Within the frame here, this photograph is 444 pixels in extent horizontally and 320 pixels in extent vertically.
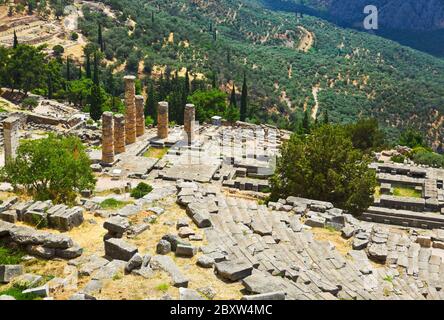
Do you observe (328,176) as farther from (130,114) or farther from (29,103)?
(29,103)

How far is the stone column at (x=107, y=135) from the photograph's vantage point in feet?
120

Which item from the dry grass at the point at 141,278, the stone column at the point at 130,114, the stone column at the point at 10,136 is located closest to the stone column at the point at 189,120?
the stone column at the point at 130,114

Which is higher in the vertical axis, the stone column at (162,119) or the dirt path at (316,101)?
the stone column at (162,119)

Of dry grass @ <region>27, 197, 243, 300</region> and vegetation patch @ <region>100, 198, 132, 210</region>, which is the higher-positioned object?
dry grass @ <region>27, 197, 243, 300</region>

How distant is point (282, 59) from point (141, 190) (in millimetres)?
80401

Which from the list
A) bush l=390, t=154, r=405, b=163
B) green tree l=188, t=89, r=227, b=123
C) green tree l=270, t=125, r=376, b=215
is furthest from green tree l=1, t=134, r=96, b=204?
green tree l=188, t=89, r=227, b=123

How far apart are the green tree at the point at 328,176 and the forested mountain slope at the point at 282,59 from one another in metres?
30.1

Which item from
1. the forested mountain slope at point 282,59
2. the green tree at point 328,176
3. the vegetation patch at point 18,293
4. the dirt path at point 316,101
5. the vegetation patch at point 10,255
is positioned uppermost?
the vegetation patch at point 18,293

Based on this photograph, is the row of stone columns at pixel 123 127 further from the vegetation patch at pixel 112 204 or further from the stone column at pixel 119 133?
the vegetation patch at pixel 112 204

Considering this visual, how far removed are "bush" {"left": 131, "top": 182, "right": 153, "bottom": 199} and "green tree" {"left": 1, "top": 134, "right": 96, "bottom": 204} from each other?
3.58 metres

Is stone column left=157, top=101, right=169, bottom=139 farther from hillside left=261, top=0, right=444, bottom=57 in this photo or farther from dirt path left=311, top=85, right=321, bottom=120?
hillside left=261, top=0, right=444, bottom=57

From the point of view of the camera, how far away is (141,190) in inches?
1210

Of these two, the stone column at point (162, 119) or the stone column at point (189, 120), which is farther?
the stone column at point (162, 119)

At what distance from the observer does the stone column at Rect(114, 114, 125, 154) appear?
125 feet
